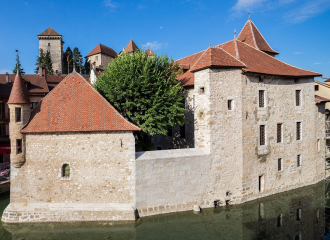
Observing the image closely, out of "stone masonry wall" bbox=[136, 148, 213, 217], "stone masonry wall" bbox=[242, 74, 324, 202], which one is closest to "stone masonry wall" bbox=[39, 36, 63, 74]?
"stone masonry wall" bbox=[136, 148, 213, 217]

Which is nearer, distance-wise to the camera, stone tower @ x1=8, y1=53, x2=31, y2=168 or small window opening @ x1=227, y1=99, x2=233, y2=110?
stone tower @ x1=8, y1=53, x2=31, y2=168

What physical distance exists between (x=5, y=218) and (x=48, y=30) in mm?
50315

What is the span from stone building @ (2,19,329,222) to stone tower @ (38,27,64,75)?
43275 mm

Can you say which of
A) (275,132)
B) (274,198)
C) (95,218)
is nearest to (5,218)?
(95,218)

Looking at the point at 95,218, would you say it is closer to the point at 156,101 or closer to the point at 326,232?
the point at 156,101

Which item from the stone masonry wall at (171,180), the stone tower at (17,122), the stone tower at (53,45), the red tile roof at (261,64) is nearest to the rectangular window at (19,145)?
the stone tower at (17,122)

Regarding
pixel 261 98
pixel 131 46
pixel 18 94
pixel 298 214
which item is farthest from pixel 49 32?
pixel 298 214

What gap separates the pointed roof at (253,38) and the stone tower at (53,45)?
140 ft

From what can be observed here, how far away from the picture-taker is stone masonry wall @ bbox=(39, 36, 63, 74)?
166 ft

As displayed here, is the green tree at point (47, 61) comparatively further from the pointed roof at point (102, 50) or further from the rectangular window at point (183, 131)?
the rectangular window at point (183, 131)

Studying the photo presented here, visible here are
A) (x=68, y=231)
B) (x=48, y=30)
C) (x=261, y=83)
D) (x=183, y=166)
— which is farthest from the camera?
(x=48, y=30)

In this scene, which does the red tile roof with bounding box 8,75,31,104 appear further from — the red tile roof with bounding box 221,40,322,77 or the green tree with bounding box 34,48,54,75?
the green tree with bounding box 34,48,54,75

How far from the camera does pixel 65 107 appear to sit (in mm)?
12039

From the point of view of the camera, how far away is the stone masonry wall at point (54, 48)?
50531mm
